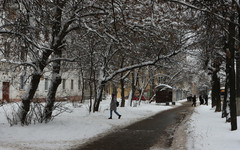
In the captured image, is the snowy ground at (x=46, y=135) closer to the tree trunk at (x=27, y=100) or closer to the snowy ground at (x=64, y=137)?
the snowy ground at (x=64, y=137)

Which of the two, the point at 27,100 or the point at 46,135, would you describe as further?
the point at 27,100

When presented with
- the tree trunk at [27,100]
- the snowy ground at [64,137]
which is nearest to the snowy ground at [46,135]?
the snowy ground at [64,137]

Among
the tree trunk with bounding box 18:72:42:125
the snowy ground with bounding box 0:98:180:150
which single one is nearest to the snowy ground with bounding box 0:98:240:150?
the snowy ground with bounding box 0:98:180:150

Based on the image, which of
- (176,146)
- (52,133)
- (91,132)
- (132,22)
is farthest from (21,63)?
(176,146)

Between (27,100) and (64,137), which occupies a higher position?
(27,100)

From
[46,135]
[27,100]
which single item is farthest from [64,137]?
[27,100]

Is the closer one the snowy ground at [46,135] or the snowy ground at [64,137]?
the snowy ground at [64,137]

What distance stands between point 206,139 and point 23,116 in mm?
7452

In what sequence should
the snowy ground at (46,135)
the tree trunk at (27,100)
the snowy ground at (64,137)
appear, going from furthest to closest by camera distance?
the tree trunk at (27,100) → the snowy ground at (46,135) → the snowy ground at (64,137)

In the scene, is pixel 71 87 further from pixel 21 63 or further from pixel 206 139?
pixel 206 139

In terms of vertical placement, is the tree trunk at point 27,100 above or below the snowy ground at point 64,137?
above

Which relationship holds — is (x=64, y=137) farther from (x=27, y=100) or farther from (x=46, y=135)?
(x=27, y=100)

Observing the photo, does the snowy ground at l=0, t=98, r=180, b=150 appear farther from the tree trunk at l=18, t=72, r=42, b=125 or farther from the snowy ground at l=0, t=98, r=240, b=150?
the tree trunk at l=18, t=72, r=42, b=125

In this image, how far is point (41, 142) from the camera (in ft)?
30.6
